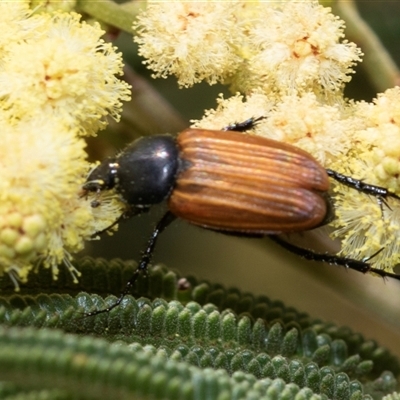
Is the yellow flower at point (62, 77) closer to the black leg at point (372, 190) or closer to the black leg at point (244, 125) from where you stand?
the black leg at point (244, 125)

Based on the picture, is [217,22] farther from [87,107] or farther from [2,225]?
[2,225]

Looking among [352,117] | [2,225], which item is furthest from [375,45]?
[2,225]

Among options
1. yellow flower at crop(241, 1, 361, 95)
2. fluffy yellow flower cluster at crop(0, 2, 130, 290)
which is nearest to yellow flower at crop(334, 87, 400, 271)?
yellow flower at crop(241, 1, 361, 95)

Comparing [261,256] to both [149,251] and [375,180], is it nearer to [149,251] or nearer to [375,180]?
[149,251]

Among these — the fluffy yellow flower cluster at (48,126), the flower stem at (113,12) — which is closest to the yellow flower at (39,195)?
the fluffy yellow flower cluster at (48,126)

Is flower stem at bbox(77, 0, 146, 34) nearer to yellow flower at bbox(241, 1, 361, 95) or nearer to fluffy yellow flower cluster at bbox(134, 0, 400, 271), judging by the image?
fluffy yellow flower cluster at bbox(134, 0, 400, 271)

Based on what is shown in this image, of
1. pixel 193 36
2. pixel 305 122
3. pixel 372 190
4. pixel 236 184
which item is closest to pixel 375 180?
pixel 372 190
